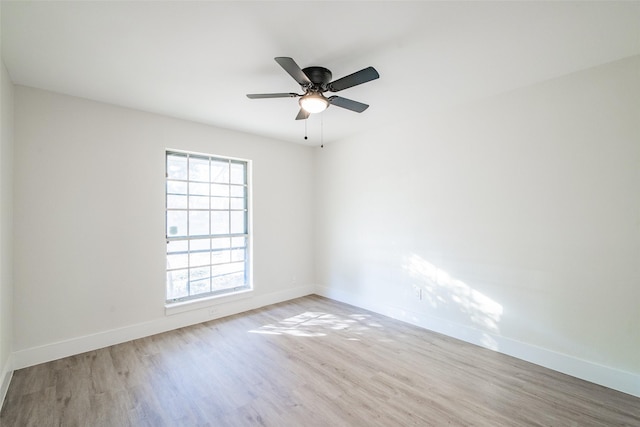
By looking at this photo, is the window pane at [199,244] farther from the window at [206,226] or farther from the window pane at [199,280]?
the window pane at [199,280]

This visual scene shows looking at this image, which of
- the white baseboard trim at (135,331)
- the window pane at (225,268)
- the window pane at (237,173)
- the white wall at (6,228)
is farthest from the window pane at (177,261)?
the white wall at (6,228)

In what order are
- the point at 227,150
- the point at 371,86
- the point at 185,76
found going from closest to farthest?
the point at 185,76 < the point at 371,86 < the point at 227,150

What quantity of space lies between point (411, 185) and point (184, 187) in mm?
3155

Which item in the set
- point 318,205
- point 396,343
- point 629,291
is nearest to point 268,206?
point 318,205

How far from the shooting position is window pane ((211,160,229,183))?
415cm

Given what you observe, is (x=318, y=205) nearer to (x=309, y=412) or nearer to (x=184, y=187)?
(x=184, y=187)

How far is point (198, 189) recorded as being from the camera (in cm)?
398

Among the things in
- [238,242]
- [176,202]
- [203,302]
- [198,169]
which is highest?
[198,169]

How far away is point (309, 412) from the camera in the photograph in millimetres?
2082

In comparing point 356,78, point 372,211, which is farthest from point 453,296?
point 356,78

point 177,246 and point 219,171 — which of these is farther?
point 219,171

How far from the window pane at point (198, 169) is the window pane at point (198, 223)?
1.63 ft

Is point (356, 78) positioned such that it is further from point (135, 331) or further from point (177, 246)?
point (135, 331)

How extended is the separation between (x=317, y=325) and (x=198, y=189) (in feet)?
8.37
